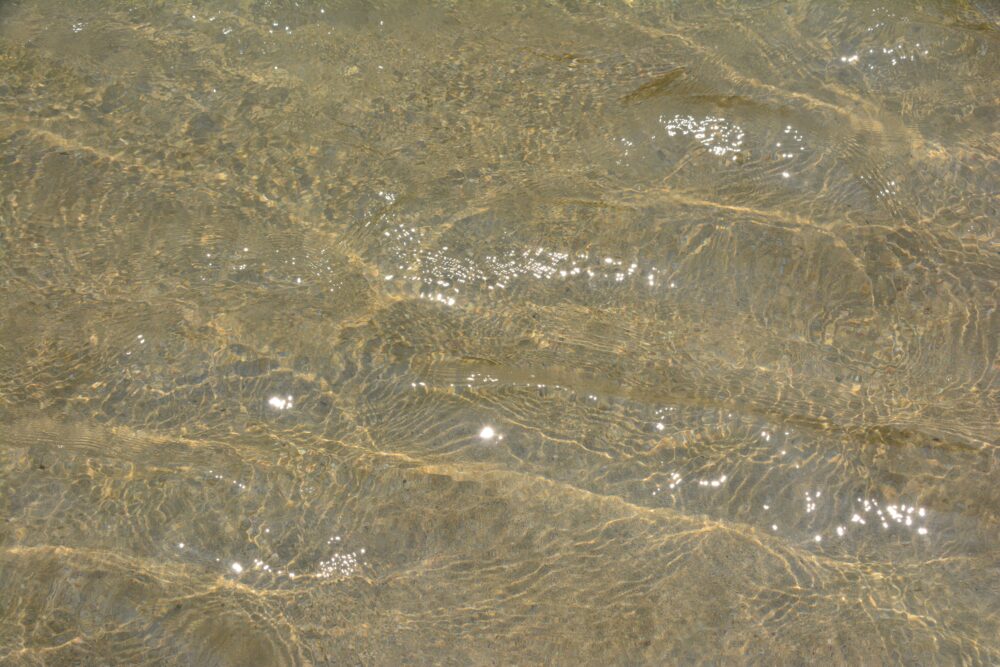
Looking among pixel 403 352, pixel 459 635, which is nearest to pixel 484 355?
pixel 403 352

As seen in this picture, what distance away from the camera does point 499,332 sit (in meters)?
3.27

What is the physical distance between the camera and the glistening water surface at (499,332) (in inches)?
106

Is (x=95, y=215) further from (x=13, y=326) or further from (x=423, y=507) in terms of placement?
(x=423, y=507)

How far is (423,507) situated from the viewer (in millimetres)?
2867

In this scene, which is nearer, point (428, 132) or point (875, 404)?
point (875, 404)

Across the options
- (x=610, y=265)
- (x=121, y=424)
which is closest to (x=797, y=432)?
(x=610, y=265)

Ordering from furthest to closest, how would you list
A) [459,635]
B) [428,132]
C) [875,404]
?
[428,132], [875,404], [459,635]

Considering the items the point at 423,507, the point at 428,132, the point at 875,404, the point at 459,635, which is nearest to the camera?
the point at 459,635

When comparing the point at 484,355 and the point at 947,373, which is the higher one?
the point at 947,373

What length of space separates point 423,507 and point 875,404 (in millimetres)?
1617

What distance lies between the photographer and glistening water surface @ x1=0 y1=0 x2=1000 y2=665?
106 inches

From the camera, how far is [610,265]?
3.43m

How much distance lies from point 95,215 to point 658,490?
2469 mm

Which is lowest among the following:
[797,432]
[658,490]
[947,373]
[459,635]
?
[459,635]
